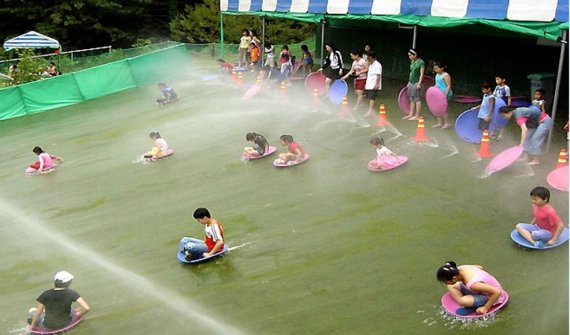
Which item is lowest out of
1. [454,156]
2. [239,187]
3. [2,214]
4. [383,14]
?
→ [2,214]

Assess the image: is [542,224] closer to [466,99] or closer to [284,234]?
[284,234]

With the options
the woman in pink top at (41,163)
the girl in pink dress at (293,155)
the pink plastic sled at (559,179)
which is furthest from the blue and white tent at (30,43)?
the pink plastic sled at (559,179)

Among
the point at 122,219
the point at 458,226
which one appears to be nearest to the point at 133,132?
the point at 122,219

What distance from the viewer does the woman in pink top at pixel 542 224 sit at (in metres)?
8.67

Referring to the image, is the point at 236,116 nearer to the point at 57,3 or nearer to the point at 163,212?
the point at 163,212

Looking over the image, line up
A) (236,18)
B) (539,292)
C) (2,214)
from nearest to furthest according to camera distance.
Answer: (539,292) < (2,214) < (236,18)

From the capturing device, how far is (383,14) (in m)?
17.3

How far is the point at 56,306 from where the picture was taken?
29.1 feet

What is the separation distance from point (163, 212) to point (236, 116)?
6.99 meters

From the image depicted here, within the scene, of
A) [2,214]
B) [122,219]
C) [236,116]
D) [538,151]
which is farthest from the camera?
[236,116]

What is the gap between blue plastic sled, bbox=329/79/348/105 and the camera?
1809 centimetres

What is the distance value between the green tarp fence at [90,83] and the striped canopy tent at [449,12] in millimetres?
6483

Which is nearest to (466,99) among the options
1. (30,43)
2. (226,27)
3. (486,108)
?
(486,108)

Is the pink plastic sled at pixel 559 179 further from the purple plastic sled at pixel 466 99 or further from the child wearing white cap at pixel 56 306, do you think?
the child wearing white cap at pixel 56 306
